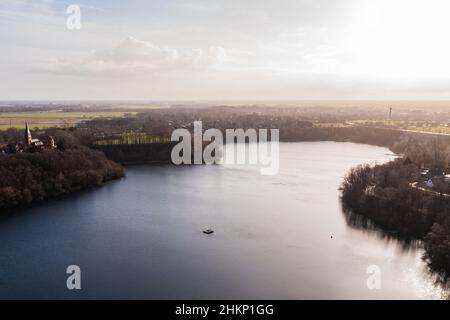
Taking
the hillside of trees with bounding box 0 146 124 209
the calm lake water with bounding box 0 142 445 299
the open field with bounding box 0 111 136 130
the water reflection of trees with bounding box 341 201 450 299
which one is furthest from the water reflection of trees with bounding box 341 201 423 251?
the open field with bounding box 0 111 136 130

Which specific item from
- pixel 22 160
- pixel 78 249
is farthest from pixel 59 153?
pixel 78 249

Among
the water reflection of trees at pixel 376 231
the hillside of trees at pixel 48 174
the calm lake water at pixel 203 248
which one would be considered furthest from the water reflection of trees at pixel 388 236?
the hillside of trees at pixel 48 174

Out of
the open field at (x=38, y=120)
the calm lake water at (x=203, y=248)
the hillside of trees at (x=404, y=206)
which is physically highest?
the open field at (x=38, y=120)

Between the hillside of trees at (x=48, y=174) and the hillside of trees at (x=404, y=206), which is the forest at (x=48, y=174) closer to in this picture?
the hillside of trees at (x=48, y=174)

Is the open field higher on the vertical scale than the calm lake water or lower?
higher

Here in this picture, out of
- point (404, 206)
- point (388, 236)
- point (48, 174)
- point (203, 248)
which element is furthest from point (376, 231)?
point (48, 174)

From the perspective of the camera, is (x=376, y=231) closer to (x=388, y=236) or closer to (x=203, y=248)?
(x=388, y=236)

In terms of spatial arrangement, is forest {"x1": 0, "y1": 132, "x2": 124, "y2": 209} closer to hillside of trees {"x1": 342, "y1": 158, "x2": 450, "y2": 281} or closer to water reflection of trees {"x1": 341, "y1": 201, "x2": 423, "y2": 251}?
hillside of trees {"x1": 342, "y1": 158, "x2": 450, "y2": 281}
